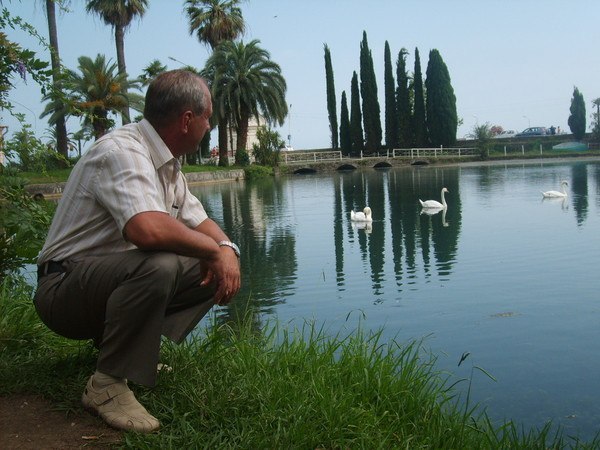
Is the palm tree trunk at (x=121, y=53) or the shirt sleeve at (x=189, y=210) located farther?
the palm tree trunk at (x=121, y=53)

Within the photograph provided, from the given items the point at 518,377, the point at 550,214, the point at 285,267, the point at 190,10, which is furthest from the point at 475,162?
the point at 518,377

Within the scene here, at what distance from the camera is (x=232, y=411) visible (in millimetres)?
2322

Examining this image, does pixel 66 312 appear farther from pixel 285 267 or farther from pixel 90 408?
pixel 285 267

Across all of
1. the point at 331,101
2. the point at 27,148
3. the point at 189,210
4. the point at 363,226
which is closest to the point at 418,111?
the point at 331,101

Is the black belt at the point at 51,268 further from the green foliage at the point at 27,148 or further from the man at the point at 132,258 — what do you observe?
the green foliage at the point at 27,148

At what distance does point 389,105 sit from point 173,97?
55.0m

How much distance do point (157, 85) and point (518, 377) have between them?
309cm

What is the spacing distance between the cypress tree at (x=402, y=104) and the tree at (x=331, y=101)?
19.7 ft

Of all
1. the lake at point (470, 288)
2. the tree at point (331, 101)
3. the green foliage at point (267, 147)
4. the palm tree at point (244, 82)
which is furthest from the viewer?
the tree at point (331, 101)

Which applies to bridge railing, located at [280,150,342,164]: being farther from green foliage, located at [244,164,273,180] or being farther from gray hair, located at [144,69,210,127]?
gray hair, located at [144,69,210,127]

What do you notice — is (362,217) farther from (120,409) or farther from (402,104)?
(402,104)

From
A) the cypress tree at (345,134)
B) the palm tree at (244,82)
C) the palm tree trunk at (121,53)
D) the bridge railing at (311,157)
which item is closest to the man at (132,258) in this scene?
the palm tree trunk at (121,53)

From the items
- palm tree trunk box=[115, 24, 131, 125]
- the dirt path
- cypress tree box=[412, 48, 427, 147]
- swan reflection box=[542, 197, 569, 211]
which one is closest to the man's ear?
the dirt path

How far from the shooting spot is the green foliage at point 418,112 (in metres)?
54.5
